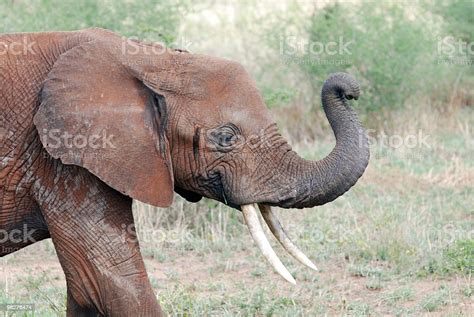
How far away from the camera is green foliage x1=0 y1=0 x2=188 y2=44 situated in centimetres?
1013

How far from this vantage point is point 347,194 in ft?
33.7

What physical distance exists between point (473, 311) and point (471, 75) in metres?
8.34

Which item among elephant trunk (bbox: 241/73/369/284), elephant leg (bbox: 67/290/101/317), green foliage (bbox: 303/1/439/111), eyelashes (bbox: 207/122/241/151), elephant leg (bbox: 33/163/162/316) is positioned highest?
green foliage (bbox: 303/1/439/111)

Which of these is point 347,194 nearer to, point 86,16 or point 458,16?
point 86,16

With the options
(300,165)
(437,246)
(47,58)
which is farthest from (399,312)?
(47,58)

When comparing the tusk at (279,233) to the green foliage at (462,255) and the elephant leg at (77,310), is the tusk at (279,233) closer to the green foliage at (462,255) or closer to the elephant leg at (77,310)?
the elephant leg at (77,310)

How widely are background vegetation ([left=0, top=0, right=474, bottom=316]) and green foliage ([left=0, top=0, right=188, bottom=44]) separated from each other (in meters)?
0.02

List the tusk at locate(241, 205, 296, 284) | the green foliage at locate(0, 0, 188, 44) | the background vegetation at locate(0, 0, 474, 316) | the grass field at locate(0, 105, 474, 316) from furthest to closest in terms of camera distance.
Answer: the green foliage at locate(0, 0, 188, 44) → the background vegetation at locate(0, 0, 474, 316) → the grass field at locate(0, 105, 474, 316) → the tusk at locate(241, 205, 296, 284)

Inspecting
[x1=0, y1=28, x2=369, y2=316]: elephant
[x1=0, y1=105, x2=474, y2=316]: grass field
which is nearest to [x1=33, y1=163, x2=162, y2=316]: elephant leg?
[x1=0, y1=28, x2=369, y2=316]: elephant

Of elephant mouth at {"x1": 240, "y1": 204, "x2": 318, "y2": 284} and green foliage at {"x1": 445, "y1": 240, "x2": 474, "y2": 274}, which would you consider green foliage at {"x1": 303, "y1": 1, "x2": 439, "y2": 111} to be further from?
elephant mouth at {"x1": 240, "y1": 204, "x2": 318, "y2": 284}

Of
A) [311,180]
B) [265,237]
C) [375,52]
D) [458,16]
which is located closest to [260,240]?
[265,237]

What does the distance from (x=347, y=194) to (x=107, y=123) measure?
5661 millimetres

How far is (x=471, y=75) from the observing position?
14578 millimetres

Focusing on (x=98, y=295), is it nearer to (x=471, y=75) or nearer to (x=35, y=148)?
(x=35, y=148)
